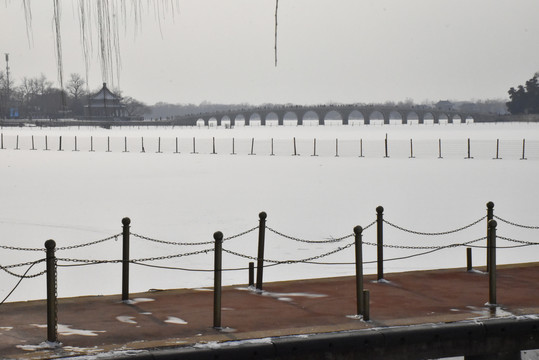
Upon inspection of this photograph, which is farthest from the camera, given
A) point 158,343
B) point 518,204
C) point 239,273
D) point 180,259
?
point 518,204

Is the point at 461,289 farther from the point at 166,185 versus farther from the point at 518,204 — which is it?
the point at 166,185

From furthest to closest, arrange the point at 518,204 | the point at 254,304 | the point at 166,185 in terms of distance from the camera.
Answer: the point at 166,185, the point at 518,204, the point at 254,304

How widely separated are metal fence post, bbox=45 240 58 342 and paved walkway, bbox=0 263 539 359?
197 mm

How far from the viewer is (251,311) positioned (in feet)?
32.6

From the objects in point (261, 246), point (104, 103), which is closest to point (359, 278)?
point (261, 246)

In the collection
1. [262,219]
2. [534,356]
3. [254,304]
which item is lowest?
[534,356]

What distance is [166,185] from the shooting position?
113 feet

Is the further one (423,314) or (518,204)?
(518,204)

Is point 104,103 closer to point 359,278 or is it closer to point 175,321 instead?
point 175,321

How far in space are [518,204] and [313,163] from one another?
81.7 ft

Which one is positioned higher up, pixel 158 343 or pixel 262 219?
pixel 262 219

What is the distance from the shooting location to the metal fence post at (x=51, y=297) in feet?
27.3

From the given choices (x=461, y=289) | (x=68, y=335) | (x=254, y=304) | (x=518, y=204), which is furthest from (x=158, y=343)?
(x=518, y=204)

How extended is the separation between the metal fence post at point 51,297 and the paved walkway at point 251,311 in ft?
0.65
